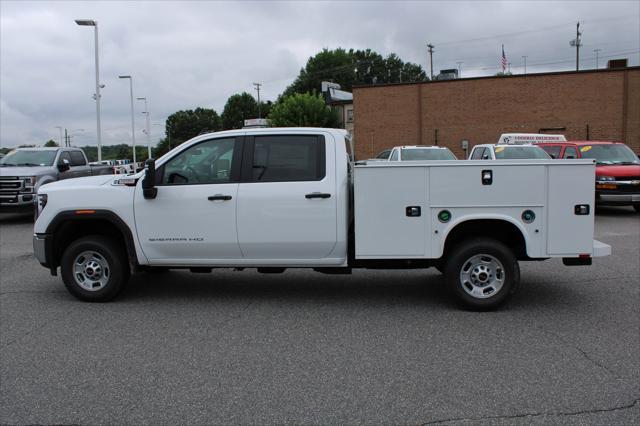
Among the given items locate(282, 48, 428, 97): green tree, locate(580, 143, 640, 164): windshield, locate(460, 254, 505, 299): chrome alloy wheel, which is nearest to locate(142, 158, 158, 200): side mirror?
locate(460, 254, 505, 299): chrome alloy wheel

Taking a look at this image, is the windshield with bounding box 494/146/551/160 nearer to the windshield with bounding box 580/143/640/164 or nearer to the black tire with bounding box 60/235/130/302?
the windshield with bounding box 580/143/640/164

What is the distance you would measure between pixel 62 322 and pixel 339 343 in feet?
9.62

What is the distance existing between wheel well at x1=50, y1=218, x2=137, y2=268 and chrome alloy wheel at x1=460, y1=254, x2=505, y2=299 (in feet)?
12.1

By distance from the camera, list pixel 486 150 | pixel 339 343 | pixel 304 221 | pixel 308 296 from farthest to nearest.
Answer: pixel 486 150 → pixel 308 296 → pixel 304 221 → pixel 339 343

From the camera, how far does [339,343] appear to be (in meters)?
5.26

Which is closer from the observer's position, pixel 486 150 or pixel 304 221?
pixel 304 221

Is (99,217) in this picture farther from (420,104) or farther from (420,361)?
(420,104)

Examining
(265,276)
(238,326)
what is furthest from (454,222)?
(265,276)

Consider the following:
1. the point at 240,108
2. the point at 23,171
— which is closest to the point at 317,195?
the point at 23,171

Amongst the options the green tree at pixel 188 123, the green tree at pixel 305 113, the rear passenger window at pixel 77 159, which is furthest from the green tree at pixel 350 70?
the rear passenger window at pixel 77 159

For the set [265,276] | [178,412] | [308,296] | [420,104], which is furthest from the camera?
[420,104]

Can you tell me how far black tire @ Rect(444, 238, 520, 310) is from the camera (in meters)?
6.03

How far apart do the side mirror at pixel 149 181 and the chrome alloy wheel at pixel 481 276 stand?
3.44m

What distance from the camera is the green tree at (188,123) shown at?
10559 cm
